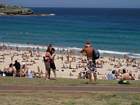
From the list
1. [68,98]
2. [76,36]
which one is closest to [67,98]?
[68,98]

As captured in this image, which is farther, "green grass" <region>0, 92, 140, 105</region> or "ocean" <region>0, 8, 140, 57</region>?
"ocean" <region>0, 8, 140, 57</region>

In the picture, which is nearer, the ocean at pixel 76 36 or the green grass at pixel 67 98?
the green grass at pixel 67 98

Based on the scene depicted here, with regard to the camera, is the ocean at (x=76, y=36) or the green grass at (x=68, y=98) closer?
the green grass at (x=68, y=98)

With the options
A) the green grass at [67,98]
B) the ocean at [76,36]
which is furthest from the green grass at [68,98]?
the ocean at [76,36]

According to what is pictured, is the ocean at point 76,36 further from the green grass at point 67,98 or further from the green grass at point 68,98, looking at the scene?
the green grass at point 68,98

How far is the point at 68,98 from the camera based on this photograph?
12.4m

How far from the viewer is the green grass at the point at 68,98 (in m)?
11.7

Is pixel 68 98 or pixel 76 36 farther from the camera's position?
pixel 76 36

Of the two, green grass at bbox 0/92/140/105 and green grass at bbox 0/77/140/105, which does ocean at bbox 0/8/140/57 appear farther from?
green grass at bbox 0/92/140/105

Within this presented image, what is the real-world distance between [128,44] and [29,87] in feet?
160

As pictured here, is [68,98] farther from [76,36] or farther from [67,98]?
[76,36]

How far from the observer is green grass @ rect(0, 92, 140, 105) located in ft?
38.4

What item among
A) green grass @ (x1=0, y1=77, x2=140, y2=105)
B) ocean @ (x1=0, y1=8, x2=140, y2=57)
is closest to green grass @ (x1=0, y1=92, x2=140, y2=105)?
green grass @ (x1=0, y1=77, x2=140, y2=105)

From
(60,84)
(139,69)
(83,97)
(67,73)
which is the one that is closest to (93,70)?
(60,84)
